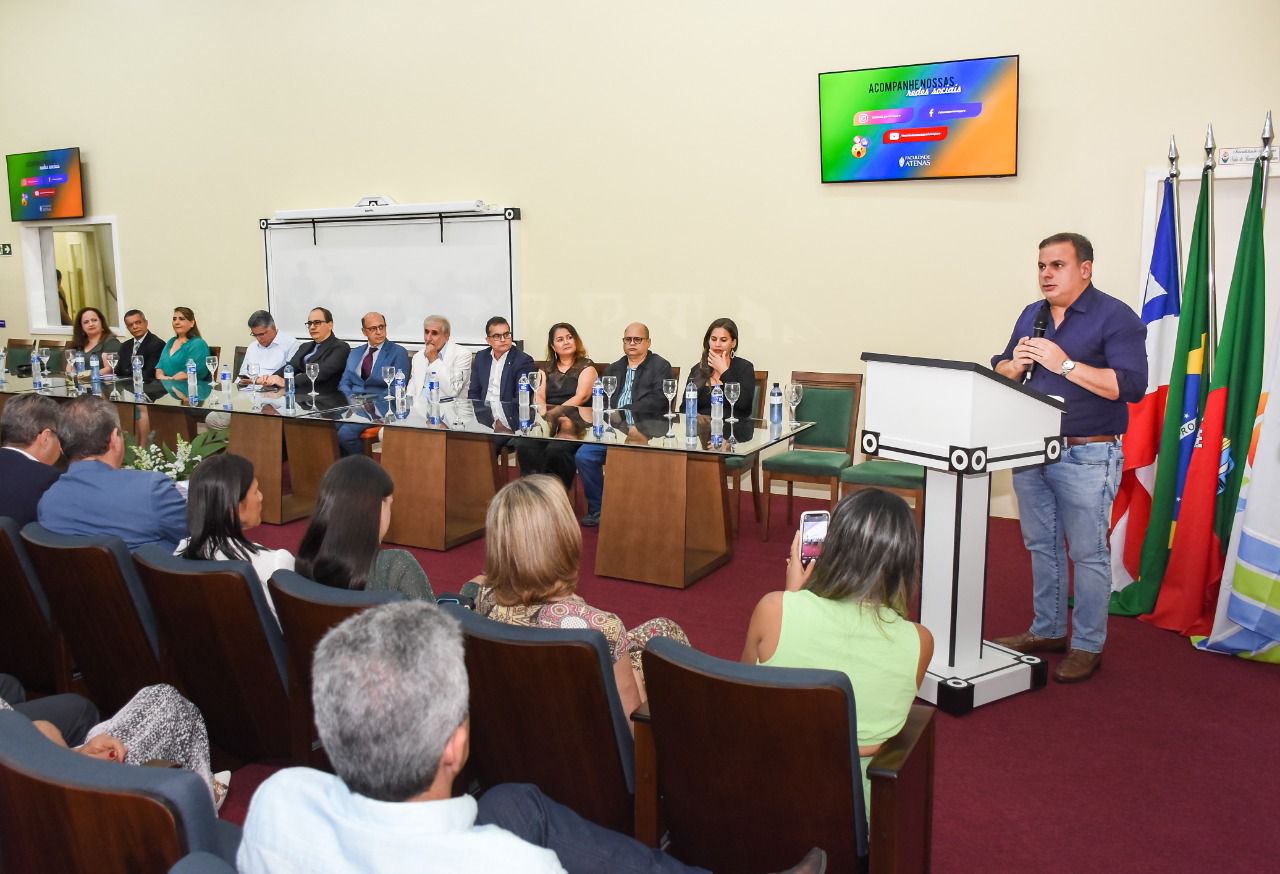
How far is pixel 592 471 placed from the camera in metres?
5.68

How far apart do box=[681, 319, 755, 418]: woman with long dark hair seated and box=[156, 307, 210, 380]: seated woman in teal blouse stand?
3951 mm

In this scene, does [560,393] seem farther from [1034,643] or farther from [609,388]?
[1034,643]

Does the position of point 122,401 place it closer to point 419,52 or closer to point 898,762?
point 419,52

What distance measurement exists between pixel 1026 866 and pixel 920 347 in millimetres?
3938

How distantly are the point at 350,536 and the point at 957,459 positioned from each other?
69.6 inches

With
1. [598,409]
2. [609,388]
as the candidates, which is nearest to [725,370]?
[609,388]

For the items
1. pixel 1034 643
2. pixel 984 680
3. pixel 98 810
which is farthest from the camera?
pixel 1034 643

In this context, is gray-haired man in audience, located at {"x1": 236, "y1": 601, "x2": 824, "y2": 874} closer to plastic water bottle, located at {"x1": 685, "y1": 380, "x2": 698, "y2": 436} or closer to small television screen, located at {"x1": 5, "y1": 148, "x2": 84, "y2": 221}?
plastic water bottle, located at {"x1": 685, "y1": 380, "x2": 698, "y2": 436}

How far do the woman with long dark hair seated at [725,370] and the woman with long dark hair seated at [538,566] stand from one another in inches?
124

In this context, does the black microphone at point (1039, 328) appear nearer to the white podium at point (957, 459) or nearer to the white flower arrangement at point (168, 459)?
the white podium at point (957, 459)

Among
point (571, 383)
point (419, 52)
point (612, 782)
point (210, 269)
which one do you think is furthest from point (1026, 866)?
point (210, 269)

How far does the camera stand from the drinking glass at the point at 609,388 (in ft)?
18.0

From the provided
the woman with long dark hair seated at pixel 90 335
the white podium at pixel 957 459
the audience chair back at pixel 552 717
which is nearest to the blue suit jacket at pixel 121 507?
the audience chair back at pixel 552 717

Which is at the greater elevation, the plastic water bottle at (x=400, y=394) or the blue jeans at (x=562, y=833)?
the plastic water bottle at (x=400, y=394)
